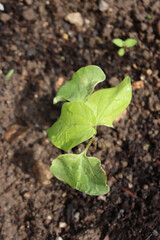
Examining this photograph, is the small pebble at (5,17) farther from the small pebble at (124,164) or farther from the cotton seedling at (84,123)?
the small pebble at (124,164)

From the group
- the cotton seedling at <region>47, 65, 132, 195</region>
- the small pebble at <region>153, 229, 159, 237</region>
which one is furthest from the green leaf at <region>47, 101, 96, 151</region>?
the small pebble at <region>153, 229, 159, 237</region>

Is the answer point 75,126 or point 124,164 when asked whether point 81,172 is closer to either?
point 75,126

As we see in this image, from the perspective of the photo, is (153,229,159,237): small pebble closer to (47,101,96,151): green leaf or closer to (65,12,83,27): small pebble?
(47,101,96,151): green leaf

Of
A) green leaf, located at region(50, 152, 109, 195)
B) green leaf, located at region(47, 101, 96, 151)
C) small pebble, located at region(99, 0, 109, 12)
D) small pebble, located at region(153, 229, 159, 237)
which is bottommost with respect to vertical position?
small pebble, located at region(153, 229, 159, 237)

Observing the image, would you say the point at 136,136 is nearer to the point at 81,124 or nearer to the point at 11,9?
the point at 81,124

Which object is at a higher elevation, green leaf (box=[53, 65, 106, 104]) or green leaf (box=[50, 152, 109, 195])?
green leaf (box=[53, 65, 106, 104])

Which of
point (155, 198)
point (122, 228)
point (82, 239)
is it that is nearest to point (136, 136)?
point (155, 198)

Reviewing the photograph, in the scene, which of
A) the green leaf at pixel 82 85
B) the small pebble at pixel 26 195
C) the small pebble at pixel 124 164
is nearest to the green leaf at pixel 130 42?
the green leaf at pixel 82 85

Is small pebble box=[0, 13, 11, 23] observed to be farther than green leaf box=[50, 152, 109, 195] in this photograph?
Yes

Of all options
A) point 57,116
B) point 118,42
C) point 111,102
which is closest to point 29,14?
point 118,42
